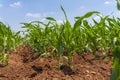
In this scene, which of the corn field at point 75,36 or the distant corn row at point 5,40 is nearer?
the corn field at point 75,36

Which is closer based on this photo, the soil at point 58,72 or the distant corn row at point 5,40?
the soil at point 58,72

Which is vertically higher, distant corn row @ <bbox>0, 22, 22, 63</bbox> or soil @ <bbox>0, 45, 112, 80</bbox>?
distant corn row @ <bbox>0, 22, 22, 63</bbox>

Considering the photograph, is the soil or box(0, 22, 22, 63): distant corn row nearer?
the soil

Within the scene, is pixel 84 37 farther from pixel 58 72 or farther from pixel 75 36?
pixel 58 72

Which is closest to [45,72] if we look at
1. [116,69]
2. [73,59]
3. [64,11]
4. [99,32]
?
[64,11]

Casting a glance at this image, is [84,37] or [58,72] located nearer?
[58,72]

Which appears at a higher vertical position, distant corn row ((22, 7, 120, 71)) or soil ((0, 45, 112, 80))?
distant corn row ((22, 7, 120, 71))

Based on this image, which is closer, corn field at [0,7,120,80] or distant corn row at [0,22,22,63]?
corn field at [0,7,120,80]

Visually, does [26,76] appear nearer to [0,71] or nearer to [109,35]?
[0,71]

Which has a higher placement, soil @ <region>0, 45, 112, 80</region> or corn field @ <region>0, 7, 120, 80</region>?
corn field @ <region>0, 7, 120, 80</region>

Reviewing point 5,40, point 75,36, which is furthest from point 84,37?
point 5,40

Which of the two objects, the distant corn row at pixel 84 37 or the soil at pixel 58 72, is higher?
the distant corn row at pixel 84 37

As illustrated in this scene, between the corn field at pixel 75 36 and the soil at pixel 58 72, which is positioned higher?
the corn field at pixel 75 36

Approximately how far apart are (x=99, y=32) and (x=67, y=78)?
1270mm
